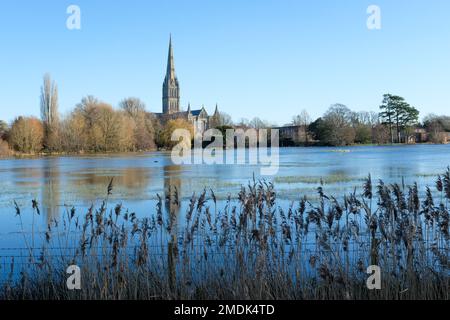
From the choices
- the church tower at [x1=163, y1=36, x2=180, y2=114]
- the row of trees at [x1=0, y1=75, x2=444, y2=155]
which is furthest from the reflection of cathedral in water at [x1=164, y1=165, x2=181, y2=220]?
the church tower at [x1=163, y1=36, x2=180, y2=114]

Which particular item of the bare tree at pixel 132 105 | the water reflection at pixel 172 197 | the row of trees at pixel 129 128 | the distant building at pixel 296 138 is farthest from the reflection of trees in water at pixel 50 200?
the distant building at pixel 296 138

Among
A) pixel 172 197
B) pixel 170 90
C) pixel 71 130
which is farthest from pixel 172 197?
pixel 170 90

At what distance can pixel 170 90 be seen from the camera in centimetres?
17700

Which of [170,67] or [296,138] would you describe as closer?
[296,138]

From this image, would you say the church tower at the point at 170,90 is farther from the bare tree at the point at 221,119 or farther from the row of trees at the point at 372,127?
the row of trees at the point at 372,127

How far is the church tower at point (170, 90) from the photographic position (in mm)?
177000

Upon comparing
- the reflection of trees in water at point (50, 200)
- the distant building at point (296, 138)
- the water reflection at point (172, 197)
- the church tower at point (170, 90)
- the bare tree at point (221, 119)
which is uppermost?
the church tower at point (170, 90)

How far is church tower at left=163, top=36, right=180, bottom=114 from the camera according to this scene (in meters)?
177

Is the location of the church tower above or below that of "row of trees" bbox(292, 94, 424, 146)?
above

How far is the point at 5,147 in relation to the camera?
6706cm

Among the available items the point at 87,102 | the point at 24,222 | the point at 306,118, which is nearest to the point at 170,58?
the point at 306,118

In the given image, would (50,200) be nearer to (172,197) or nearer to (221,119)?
(172,197)

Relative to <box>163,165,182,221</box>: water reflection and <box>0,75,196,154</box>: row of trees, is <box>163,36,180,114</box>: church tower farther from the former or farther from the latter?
<box>163,165,182,221</box>: water reflection
